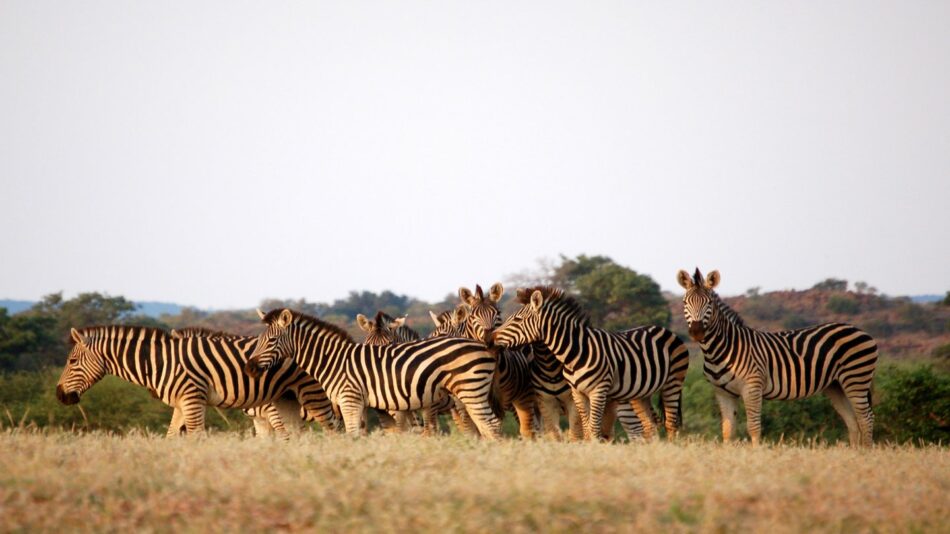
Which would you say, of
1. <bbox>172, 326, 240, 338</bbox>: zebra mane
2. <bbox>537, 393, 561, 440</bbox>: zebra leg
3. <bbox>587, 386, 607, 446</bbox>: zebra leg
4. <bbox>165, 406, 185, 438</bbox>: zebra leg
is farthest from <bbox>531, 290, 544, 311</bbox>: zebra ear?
<bbox>165, 406, 185, 438</bbox>: zebra leg

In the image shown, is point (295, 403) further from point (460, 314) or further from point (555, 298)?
point (555, 298)

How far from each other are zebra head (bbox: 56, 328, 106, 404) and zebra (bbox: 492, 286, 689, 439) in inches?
208

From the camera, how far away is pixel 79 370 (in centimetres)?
1415

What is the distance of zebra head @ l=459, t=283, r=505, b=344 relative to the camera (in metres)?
14.1

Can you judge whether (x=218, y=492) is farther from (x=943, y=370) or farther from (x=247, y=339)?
(x=943, y=370)

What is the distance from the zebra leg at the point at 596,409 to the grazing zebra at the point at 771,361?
1.45 meters

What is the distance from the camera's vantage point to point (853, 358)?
14914 millimetres

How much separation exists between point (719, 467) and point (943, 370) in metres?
29.0

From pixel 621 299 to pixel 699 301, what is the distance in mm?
27134

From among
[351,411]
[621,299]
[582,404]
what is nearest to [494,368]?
[582,404]

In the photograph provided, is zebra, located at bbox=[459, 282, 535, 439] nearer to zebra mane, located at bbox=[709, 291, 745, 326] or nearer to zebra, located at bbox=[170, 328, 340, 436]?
zebra, located at bbox=[170, 328, 340, 436]

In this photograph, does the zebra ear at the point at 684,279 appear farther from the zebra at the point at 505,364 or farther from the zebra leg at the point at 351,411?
the zebra leg at the point at 351,411

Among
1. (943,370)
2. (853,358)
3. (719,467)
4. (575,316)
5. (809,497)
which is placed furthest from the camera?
(943,370)

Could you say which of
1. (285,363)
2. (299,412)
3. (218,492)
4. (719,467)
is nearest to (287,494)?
(218,492)
